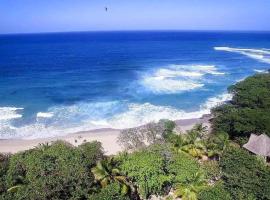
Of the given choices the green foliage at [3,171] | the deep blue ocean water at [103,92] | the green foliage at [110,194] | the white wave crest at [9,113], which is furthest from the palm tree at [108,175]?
the white wave crest at [9,113]

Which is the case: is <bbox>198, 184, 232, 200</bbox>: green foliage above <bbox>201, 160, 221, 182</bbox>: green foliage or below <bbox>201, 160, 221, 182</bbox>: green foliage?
above

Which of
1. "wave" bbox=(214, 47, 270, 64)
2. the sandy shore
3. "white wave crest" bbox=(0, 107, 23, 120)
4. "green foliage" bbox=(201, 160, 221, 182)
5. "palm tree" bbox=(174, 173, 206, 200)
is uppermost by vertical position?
"wave" bbox=(214, 47, 270, 64)

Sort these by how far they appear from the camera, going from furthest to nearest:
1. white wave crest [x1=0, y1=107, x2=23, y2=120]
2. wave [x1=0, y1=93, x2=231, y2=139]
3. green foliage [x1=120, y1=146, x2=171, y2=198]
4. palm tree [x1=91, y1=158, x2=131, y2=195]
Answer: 1. white wave crest [x1=0, y1=107, x2=23, y2=120]
2. wave [x1=0, y1=93, x2=231, y2=139]
3. palm tree [x1=91, y1=158, x2=131, y2=195]
4. green foliage [x1=120, y1=146, x2=171, y2=198]

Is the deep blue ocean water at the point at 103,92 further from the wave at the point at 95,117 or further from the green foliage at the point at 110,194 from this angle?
the green foliage at the point at 110,194

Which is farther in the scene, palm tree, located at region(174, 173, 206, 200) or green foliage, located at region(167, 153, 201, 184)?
green foliage, located at region(167, 153, 201, 184)

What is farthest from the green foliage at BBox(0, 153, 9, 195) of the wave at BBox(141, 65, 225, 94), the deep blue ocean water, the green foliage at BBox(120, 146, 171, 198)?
the wave at BBox(141, 65, 225, 94)

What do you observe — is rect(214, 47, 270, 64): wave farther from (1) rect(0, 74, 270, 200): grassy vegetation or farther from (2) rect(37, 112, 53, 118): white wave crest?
(1) rect(0, 74, 270, 200): grassy vegetation

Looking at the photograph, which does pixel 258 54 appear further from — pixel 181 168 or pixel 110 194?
pixel 110 194
